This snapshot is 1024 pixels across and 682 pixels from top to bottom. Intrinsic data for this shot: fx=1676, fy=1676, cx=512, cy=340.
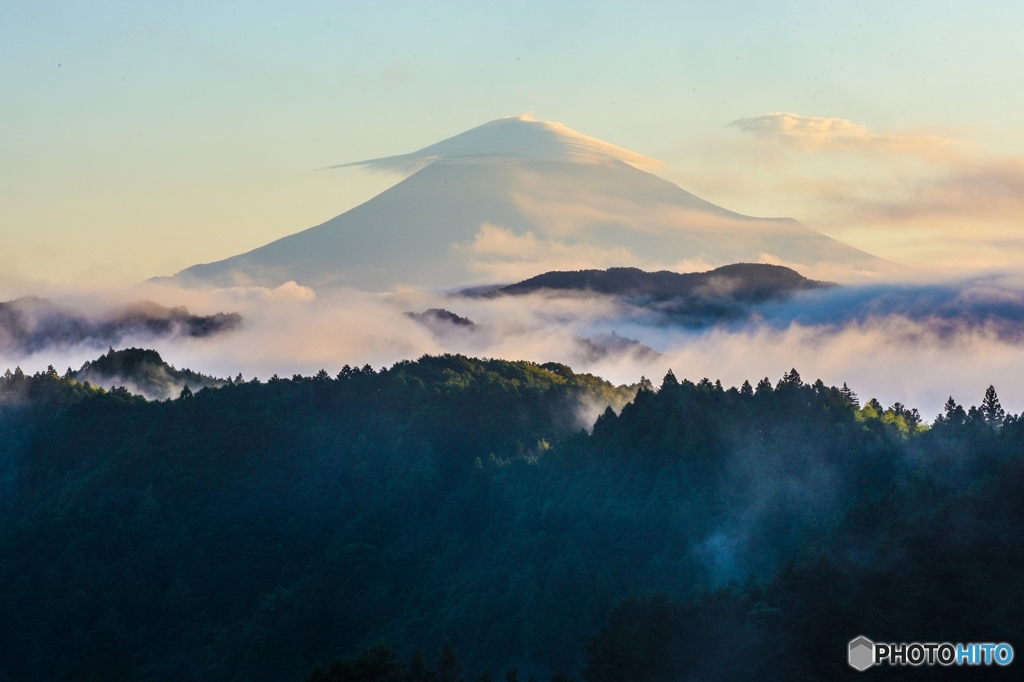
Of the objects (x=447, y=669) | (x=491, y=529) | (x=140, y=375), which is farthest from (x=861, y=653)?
(x=140, y=375)

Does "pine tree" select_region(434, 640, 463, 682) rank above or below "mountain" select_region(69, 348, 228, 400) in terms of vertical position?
below

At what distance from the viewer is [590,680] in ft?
Result: 225

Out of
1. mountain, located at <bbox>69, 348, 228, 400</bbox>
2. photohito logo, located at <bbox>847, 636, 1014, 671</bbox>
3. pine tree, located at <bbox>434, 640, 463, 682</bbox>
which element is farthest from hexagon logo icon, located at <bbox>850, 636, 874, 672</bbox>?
mountain, located at <bbox>69, 348, 228, 400</bbox>

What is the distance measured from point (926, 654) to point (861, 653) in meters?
2.62

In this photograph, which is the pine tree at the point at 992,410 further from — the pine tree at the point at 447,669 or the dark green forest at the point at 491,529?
the pine tree at the point at 447,669

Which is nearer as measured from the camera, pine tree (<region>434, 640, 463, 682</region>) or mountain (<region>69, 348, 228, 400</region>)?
pine tree (<region>434, 640, 463, 682</region>)

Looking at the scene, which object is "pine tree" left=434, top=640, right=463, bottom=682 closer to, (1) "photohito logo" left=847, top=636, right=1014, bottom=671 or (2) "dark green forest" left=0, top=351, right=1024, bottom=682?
(2) "dark green forest" left=0, top=351, right=1024, bottom=682

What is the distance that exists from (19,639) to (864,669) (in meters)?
69.4

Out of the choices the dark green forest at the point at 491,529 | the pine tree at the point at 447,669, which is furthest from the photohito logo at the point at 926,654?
the pine tree at the point at 447,669

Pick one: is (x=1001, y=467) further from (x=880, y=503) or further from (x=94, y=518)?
(x=94, y=518)

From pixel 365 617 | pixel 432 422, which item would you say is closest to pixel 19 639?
pixel 365 617

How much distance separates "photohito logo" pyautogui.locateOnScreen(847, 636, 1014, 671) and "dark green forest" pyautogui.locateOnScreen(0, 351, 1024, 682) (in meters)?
0.64

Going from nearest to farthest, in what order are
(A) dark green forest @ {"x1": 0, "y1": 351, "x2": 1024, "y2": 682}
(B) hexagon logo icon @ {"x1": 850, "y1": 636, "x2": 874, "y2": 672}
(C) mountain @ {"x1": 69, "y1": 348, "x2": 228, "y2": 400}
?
(B) hexagon logo icon @ {"x1": 850, "y1": 636, "x2": 874, "y2": 672} < (A) dark green forest @ {"x1": 0, "y1": 351, "x2": 1024, "y2": 682} < (C) mountain @ {"x1": 69, "y1": 348, "x2": 228, "y2": 400}

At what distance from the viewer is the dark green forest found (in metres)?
66.6
